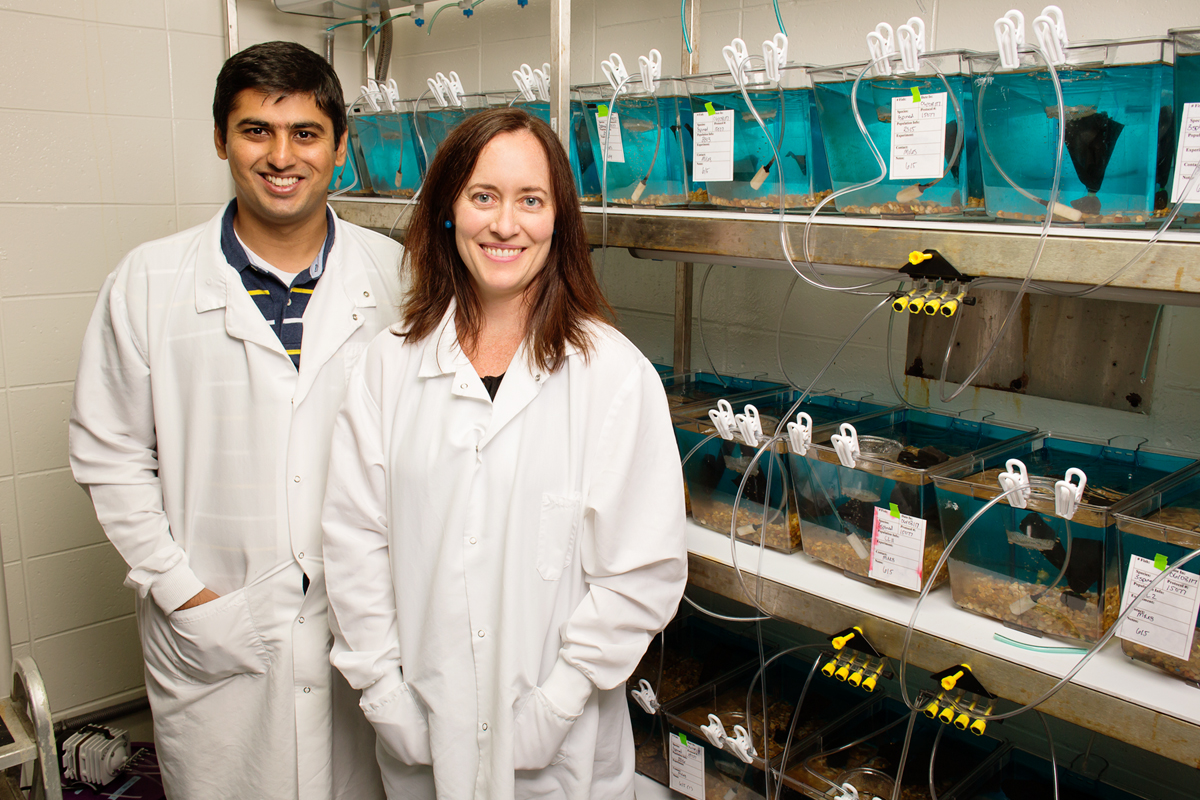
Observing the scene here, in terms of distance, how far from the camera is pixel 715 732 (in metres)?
1.65

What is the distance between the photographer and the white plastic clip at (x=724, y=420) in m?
1.48

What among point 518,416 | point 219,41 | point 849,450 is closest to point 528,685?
point 518,416

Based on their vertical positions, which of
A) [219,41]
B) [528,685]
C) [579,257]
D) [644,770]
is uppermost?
[219,41]

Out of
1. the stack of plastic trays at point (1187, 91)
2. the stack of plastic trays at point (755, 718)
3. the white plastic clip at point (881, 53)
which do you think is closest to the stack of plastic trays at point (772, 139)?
the white plastic clip at point (881, 53)

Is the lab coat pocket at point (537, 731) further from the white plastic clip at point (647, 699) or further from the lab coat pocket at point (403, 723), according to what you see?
the white plastic clip at point (647, 699)

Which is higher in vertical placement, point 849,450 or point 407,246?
point 407,246

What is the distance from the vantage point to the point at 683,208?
5.15ft

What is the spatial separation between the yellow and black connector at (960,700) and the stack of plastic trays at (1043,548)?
0.12 m

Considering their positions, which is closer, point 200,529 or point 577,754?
point 577,754

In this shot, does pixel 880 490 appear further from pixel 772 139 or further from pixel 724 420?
pixel 772 139

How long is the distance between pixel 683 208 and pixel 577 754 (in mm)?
965

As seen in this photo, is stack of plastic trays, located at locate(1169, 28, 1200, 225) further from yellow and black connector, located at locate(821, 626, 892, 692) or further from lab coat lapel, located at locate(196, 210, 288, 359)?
lab coat lapel, located at locate(196, 210, 288, 359)

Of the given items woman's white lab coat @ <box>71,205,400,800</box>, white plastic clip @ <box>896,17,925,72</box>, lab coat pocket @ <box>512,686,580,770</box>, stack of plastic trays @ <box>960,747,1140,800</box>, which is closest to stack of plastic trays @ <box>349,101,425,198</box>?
woman's white lab coat @ <box>71,205,400,800</box>

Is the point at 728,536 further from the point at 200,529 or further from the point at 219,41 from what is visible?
the point at 219,41
